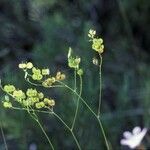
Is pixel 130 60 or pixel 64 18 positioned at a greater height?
pixel 64 18

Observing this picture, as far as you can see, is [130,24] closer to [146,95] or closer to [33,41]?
[33,41]

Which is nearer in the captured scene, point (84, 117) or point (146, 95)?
point (84, 117)

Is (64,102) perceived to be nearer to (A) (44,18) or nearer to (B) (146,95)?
(B) (146,95)

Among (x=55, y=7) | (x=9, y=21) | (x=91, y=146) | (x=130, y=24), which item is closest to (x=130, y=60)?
(x=130, y=24)

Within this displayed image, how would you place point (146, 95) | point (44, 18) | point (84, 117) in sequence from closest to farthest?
point (84, 117), point (146, 95), point (44, 18)

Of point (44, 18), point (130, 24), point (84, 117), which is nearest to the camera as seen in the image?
point (84, 117)

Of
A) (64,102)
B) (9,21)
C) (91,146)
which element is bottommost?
(91,146)
